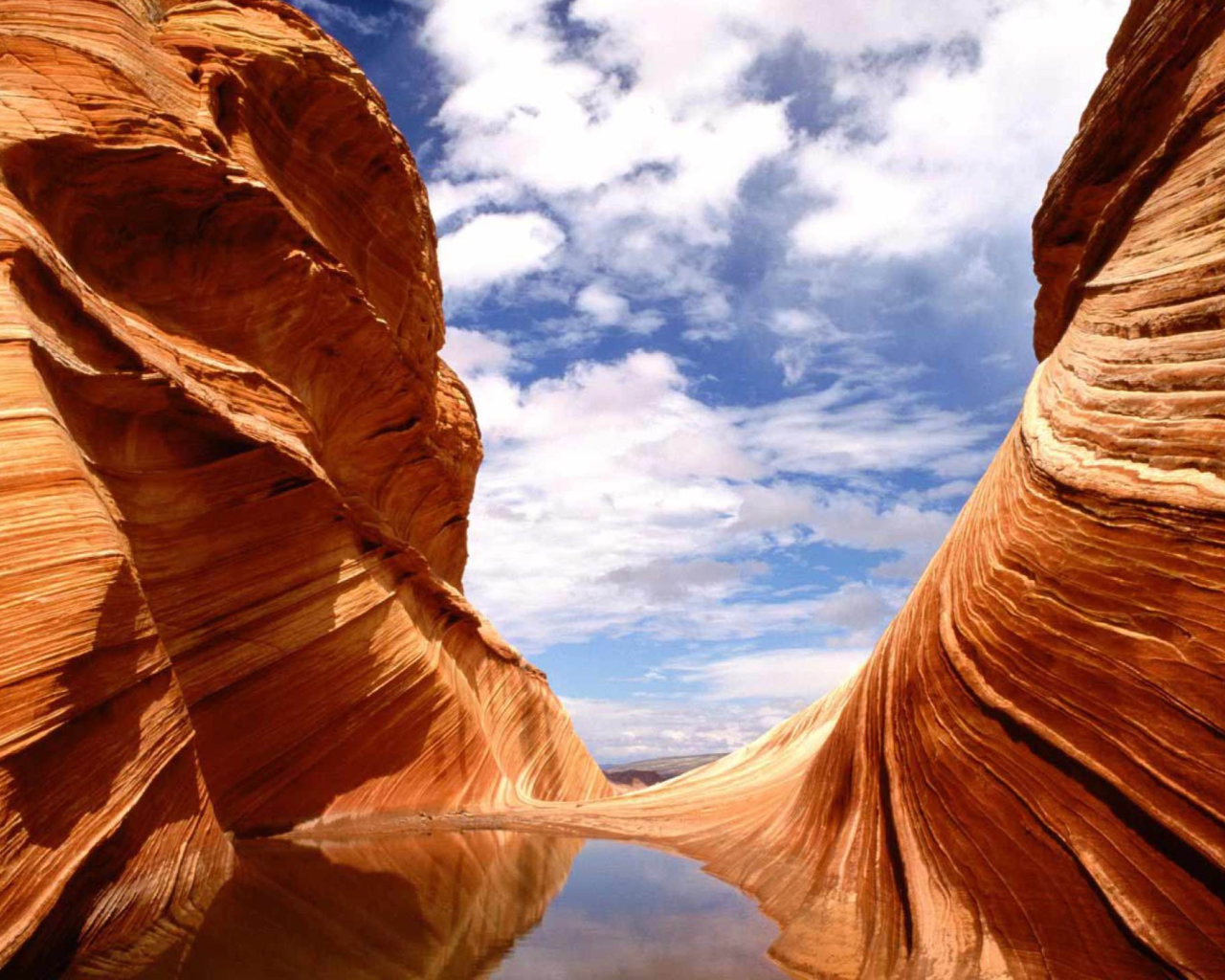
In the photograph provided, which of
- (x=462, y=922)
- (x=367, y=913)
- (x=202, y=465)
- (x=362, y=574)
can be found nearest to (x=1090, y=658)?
(x=462, y=922)

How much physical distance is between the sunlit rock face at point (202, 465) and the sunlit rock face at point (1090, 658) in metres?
3.29

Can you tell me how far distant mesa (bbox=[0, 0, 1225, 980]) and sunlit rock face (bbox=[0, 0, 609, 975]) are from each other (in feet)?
0.09

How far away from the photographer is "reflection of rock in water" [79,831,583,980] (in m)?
3.48

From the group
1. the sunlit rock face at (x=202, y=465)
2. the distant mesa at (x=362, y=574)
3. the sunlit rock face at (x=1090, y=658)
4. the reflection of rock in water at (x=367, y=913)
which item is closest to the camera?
the sunlit rock face at (x=1090, y=658)

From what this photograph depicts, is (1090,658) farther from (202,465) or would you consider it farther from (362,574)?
(362,574)

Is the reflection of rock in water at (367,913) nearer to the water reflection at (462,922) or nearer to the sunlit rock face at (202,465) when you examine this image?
the water reflection at (462,922)

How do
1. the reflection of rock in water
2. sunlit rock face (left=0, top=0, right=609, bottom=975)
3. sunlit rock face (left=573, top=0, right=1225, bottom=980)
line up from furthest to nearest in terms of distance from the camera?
sunlit rock face (left=0, top=0, right=609, bottom=975)
the reflection of rock in water
sunlit rock face (left=573, top=0, right=1225, bottom=980)

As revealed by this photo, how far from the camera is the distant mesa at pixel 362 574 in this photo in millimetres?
3279

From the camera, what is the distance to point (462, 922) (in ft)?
14.4

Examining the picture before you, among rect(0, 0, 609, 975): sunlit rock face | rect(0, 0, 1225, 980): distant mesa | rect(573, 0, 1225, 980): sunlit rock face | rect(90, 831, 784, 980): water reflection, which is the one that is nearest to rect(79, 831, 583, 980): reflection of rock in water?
rect(90, 831, 784, 980): water reflection

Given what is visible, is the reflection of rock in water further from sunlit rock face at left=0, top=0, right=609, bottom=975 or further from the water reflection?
sunlit rock face at left=0, top=0, right=609, bottom=975

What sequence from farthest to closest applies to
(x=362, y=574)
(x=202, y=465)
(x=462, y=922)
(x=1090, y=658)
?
1. (x=362, y=574)
2. (x=202, y=465)
3. (x=462, y=922)
4. (x=1090, y=658)

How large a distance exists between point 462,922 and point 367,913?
0.47 metres

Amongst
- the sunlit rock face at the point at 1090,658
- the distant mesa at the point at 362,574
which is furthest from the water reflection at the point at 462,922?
the sunlit rock face at the point at 1090,658
